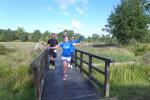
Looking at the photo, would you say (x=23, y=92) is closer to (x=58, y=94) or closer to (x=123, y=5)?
(x=58, y=94)

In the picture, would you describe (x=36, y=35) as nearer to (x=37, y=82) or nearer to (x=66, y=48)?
(x=66, y=48)

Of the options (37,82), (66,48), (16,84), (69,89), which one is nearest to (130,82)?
(66,48)

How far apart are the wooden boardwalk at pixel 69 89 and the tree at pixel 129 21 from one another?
44.6 m

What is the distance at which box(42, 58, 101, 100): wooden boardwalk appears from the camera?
Answer: 1097cm

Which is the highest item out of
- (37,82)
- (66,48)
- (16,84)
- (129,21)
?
(129,21)

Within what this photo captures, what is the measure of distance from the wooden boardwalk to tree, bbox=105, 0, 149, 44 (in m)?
44.6

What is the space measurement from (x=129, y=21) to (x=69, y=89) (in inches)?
1908

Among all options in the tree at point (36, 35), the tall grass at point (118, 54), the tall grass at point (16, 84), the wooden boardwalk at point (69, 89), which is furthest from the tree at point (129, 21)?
the tree at point (36, 35)

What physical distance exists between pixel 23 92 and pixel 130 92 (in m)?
3.56

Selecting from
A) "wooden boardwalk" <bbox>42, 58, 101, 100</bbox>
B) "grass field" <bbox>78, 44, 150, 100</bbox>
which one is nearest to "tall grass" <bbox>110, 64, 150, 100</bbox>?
"grass field" <bbox>78, 44, 150, 100</bbox>

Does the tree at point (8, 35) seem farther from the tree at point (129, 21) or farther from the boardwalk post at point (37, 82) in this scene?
the boardwalk post at point (37, 82)

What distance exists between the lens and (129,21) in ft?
196

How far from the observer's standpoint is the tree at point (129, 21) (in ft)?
194

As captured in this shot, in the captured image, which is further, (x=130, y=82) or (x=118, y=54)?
(x=118, y=54)
